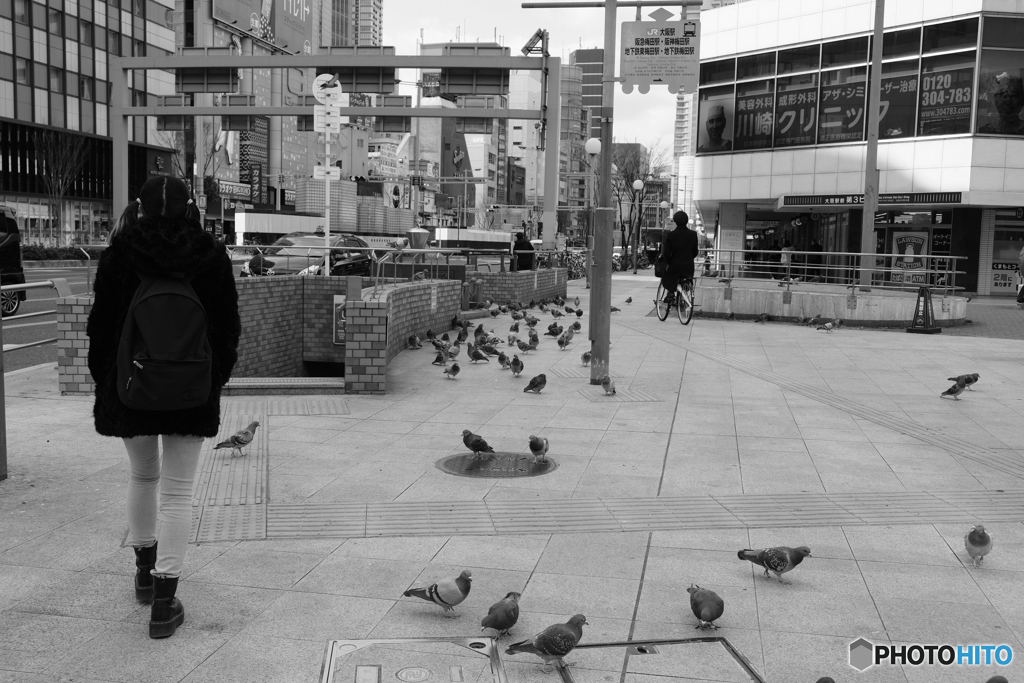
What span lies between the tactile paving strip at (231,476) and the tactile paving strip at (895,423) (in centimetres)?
531

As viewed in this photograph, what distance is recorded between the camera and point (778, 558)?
452cm

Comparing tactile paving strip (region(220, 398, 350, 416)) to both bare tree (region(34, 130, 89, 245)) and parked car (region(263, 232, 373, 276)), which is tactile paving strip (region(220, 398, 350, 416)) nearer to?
parked car (region(263, 232, 373, 276))

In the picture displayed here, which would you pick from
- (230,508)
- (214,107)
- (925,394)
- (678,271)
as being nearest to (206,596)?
(230,508)

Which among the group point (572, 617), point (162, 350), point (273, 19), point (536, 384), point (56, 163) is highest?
point (273, 19)

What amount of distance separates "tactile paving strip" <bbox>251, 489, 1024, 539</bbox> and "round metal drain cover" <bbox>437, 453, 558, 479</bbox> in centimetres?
71

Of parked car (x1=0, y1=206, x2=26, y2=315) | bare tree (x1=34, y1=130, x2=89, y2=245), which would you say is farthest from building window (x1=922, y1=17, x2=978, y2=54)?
bare tree (x1=34, y1=130, x2=89, y2=245)

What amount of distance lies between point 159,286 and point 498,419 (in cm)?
520

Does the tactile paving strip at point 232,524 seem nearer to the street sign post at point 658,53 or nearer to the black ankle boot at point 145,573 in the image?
the black ankle boot at point 145,573

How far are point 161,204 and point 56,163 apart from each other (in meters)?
61.8

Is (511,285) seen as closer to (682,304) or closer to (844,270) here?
(682,304)

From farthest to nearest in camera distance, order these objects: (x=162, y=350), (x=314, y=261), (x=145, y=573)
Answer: (x=314, y=261), (x=145, y=573), (x=162, y=350)

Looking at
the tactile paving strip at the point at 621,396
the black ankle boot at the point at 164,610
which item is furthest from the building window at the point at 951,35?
the black ankle boot at the point at 164,610

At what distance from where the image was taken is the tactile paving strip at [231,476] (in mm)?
5938

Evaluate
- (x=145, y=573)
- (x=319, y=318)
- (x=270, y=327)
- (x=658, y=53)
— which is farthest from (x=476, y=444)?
(x=319, y=318)
